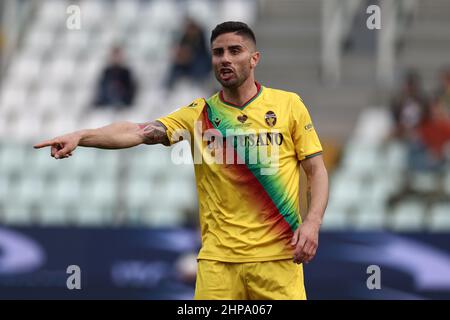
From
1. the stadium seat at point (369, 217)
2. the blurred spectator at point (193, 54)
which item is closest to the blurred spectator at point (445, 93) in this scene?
the stadium seat at point (369, 217)

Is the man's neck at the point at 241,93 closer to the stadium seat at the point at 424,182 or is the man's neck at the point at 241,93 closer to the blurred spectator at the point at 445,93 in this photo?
the stadium seat at the point at 424,182

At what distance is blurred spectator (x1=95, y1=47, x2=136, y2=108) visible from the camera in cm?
1669

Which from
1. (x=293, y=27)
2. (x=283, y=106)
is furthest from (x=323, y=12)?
(x=283, y=106)

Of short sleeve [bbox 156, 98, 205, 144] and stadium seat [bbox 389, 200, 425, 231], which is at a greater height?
short sleeve [bbox 156, 98, 205, 144]

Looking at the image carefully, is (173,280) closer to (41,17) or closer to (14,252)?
(14,252)

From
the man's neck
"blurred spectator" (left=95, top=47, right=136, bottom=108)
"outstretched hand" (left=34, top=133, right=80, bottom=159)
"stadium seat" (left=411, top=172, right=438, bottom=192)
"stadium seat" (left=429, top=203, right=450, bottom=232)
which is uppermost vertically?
"blurred spectator" (left=95, top=47, right=136, bottom=108)

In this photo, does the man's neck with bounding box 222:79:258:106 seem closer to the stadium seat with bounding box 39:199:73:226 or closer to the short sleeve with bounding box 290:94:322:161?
the short sleeve with bounding box 290:94:322:161

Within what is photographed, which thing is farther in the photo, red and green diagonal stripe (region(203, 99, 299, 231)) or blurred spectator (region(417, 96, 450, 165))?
blurred spectator (region(417, 96, 450, 165))

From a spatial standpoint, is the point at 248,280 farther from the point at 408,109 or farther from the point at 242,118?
the point at 408,109

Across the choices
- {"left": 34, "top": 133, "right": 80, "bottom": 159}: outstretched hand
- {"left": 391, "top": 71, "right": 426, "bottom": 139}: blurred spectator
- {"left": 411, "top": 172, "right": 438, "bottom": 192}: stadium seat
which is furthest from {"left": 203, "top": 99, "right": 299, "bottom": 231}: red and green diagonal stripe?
{"left": 391, "top": 71, "right": 426, "bottom": 139}: blurred spectator

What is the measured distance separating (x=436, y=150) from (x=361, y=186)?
3.65 ft

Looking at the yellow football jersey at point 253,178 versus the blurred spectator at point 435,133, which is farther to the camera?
the blurred spectator at point 435,133

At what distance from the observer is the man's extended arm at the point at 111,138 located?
695 centimetres

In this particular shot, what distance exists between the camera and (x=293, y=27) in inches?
725
